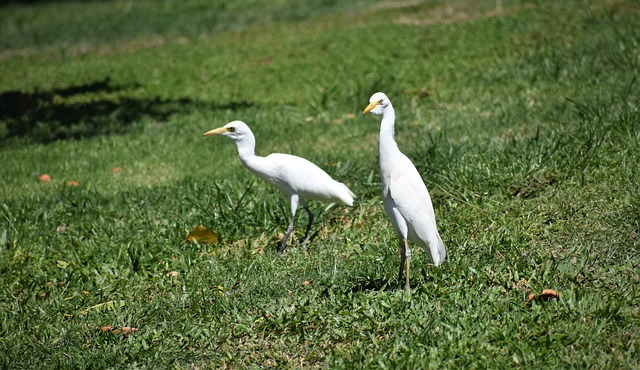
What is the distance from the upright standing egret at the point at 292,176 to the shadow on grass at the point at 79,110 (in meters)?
4.15

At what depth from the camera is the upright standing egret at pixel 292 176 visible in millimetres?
5465

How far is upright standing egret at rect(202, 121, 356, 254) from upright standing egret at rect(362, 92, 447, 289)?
42.8 inches

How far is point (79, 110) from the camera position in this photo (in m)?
10.4

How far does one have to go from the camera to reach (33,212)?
21.5 feet

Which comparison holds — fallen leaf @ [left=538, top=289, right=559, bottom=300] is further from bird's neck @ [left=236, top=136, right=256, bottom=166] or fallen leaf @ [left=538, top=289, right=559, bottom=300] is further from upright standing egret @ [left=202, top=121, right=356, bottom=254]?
bird's neck @ [left=236, top=136, right=256, bottom=166]

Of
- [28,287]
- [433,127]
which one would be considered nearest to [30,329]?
[28,287]

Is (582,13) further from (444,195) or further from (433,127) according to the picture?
(444,195)

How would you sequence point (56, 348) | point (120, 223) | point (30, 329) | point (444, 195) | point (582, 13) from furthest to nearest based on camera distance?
point (582, 13) < point (120, 223) < point (444, 195) < point (30, 329) < point (56, 348)

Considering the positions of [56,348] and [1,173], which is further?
[1,173]

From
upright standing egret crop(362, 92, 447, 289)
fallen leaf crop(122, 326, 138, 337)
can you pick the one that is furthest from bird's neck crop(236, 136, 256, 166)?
fallen leaf crop(122, 326, 138, 337)

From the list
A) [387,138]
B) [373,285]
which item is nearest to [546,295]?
[373,285]

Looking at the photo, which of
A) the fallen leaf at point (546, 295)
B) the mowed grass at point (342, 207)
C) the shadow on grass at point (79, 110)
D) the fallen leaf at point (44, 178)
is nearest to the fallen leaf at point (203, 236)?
the mowed grass at point (342, 207)

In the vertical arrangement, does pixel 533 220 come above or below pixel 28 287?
above

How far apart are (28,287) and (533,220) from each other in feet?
11.5
